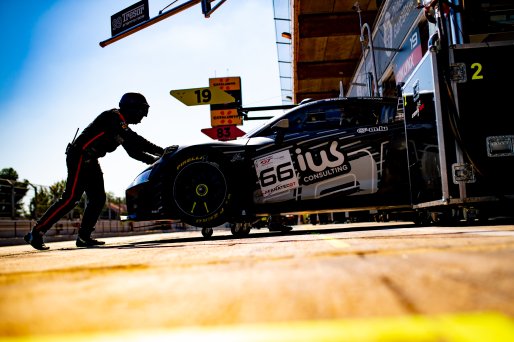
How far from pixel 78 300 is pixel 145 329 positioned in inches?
17.5

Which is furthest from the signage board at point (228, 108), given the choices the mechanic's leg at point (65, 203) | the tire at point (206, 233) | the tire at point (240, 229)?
the mechanic's leg at point (65, 203)

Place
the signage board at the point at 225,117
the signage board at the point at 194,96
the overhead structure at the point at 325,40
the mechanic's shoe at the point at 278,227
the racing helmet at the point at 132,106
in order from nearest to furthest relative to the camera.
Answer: the racing helmet at the point at 132,106 < the mechanic's shoe at the point at 278,227 < the signage board at the point at 194,96 < the signage board at the point at 225,117 < the overhead structure at the point at 325,40

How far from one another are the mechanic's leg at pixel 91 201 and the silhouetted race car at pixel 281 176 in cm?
46

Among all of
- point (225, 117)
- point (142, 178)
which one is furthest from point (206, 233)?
point (225, 117)

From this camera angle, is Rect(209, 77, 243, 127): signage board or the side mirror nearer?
the side mirror

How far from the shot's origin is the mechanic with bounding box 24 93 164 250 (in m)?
4.72

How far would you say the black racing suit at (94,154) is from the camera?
15.5 ft

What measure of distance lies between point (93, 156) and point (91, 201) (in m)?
0.58

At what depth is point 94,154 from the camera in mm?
4855

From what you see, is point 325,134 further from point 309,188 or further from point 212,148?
point 212,148

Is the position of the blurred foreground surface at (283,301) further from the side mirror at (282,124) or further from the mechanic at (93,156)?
the mechanic at (93,156)

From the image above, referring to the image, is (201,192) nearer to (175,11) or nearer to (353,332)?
(353,332)

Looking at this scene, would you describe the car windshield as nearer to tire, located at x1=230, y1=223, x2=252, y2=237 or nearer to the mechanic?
tire, located at x1=230, y1=223, x2=252, y2=237

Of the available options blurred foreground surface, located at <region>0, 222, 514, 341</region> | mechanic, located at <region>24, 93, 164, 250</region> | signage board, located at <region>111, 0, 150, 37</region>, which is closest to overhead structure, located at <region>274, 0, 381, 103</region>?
signage board, located at <region>111, 0, 150, 37</region>
